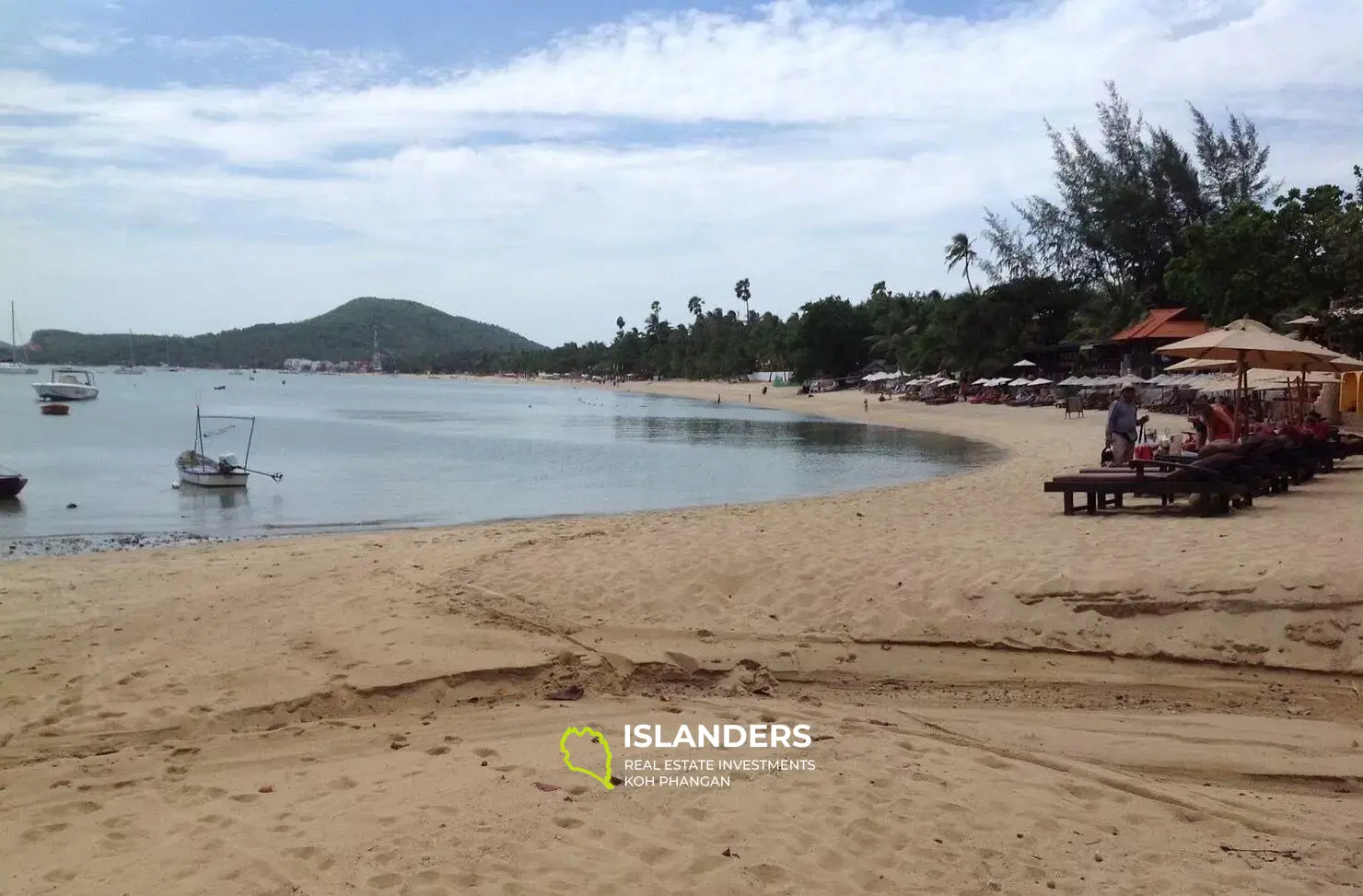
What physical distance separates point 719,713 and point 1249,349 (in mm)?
9873

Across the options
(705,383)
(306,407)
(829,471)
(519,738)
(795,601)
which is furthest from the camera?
(705,383)

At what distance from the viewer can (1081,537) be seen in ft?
30.2

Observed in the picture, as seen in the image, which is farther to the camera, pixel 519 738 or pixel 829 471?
pixel 829 471

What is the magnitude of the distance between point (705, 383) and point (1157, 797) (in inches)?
4666

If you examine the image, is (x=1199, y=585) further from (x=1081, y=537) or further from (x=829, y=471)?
(x=829, y=471)

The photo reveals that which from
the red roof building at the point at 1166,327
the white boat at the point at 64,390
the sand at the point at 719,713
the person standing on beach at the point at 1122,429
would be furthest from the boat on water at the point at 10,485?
the white boat at the point at 64,390

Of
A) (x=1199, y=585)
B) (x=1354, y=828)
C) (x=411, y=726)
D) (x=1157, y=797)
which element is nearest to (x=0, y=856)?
(x=411, y=726)

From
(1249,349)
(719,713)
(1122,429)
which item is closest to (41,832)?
(719,713)

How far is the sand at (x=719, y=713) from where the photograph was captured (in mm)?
3881

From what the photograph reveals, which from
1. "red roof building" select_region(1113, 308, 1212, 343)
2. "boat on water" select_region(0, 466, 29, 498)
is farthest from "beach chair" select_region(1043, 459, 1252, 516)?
"red roof building" select_region(1113, 308, 1212, 343)

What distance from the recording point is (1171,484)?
10383 millimetres

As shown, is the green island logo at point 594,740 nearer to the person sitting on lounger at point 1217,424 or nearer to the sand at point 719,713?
the sand at point 719,713

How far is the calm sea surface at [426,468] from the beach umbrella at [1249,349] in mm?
9044

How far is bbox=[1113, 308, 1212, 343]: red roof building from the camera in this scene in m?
43.8
